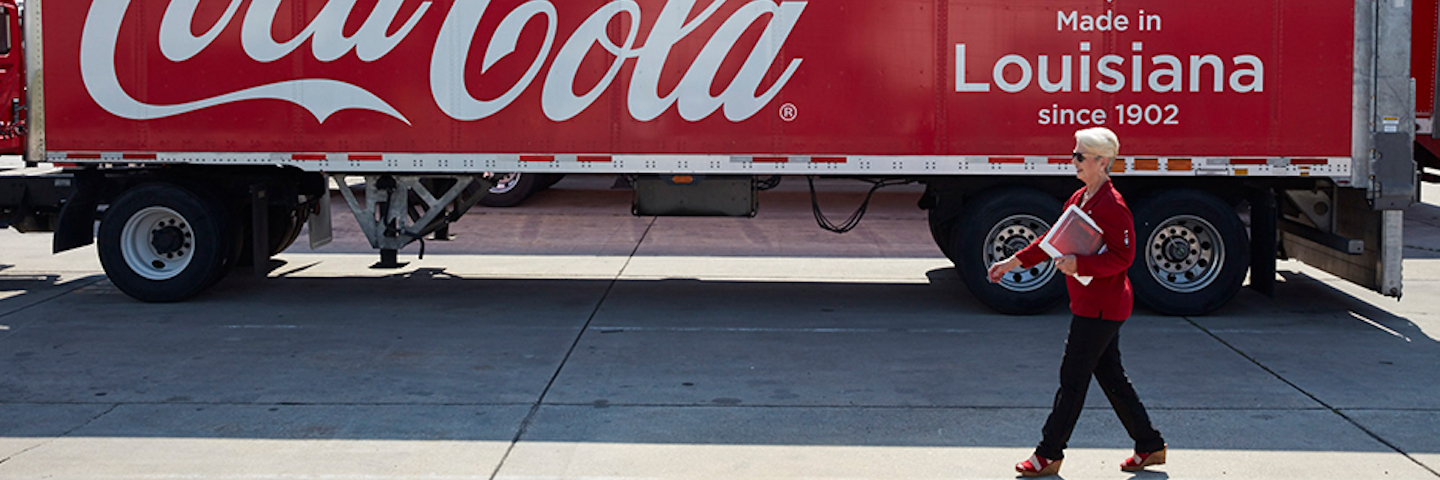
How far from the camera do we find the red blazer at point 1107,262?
5.78 metres

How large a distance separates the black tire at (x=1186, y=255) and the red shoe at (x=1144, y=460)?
4.52 metres

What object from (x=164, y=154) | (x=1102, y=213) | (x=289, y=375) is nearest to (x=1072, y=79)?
(x=1102, y=213)

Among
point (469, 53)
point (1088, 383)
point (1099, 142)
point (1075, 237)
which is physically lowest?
point (1088, 383)

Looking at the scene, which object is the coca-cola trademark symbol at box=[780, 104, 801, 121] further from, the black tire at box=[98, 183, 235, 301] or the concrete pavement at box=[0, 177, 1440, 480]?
the black tire at box=[98, 183, 235, 301]

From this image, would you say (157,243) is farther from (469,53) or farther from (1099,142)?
(1099,142)

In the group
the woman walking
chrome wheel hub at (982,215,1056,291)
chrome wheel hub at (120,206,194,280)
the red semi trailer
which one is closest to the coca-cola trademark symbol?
the red semi trailer

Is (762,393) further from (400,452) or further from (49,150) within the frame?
(49,150)

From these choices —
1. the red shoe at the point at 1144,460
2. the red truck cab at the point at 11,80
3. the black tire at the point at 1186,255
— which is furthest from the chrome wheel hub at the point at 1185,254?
the red truck cab at the point at 11,80

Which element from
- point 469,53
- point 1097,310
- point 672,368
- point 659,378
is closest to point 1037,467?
point 1097,310

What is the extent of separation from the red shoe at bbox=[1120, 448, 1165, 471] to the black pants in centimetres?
3

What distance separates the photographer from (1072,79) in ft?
34.2

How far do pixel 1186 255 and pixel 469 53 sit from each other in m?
5.65

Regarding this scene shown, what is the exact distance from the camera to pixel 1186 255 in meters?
10.7

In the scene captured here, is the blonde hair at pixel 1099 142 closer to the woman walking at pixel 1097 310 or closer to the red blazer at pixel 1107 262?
the woman walking at pixel 1097 310
